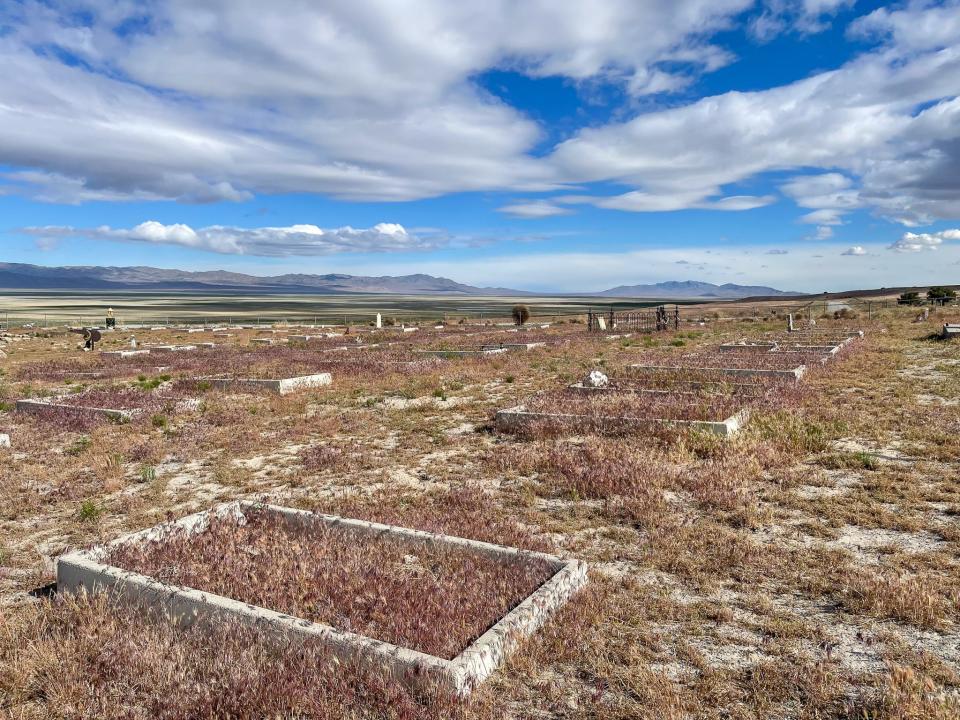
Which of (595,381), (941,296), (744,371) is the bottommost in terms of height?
(595,381)

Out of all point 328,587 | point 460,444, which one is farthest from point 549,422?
point 328,587

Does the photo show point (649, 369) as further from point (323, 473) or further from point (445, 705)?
point (445, 705)

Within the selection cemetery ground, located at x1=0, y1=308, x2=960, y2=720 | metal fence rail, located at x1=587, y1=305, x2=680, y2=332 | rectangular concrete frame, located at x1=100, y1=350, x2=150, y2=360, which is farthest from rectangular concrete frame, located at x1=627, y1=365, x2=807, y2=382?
metal fence rail, located at x1=587, y1=305, x2=680, y2=332

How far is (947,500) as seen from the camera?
788cm

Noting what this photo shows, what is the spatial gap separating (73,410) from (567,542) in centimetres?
1322

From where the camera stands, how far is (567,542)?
278 inches

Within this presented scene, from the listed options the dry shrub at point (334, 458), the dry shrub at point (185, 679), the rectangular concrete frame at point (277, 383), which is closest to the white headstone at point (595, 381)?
the dry shrub at point (334, 458)

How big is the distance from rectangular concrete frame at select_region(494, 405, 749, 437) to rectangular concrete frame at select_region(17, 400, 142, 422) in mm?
8531

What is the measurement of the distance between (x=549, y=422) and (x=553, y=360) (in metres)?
13.5

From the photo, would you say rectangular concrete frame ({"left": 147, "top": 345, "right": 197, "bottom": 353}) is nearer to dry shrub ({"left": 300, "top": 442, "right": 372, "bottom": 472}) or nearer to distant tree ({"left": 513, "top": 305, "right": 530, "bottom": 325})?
dry shrub ({"left": 300, "top": 442, "right": 372, "bottom": 472})

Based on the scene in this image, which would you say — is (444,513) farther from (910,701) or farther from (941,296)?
(941,296)

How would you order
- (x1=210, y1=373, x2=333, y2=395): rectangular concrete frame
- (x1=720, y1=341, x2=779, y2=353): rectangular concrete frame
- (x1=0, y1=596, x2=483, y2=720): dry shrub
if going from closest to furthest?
(x1=0, y1=596, x2=483, y2=720): dry shrub → (x1=210, y1=373, x2=333, y2=395): rectangular concrete frame → (x1=720, y1=341, x2=779, y2=353): rectangular concrete frame

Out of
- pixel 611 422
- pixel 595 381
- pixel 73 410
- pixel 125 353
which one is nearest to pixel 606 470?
pixel 611 422

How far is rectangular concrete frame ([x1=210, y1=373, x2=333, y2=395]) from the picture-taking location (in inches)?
718
